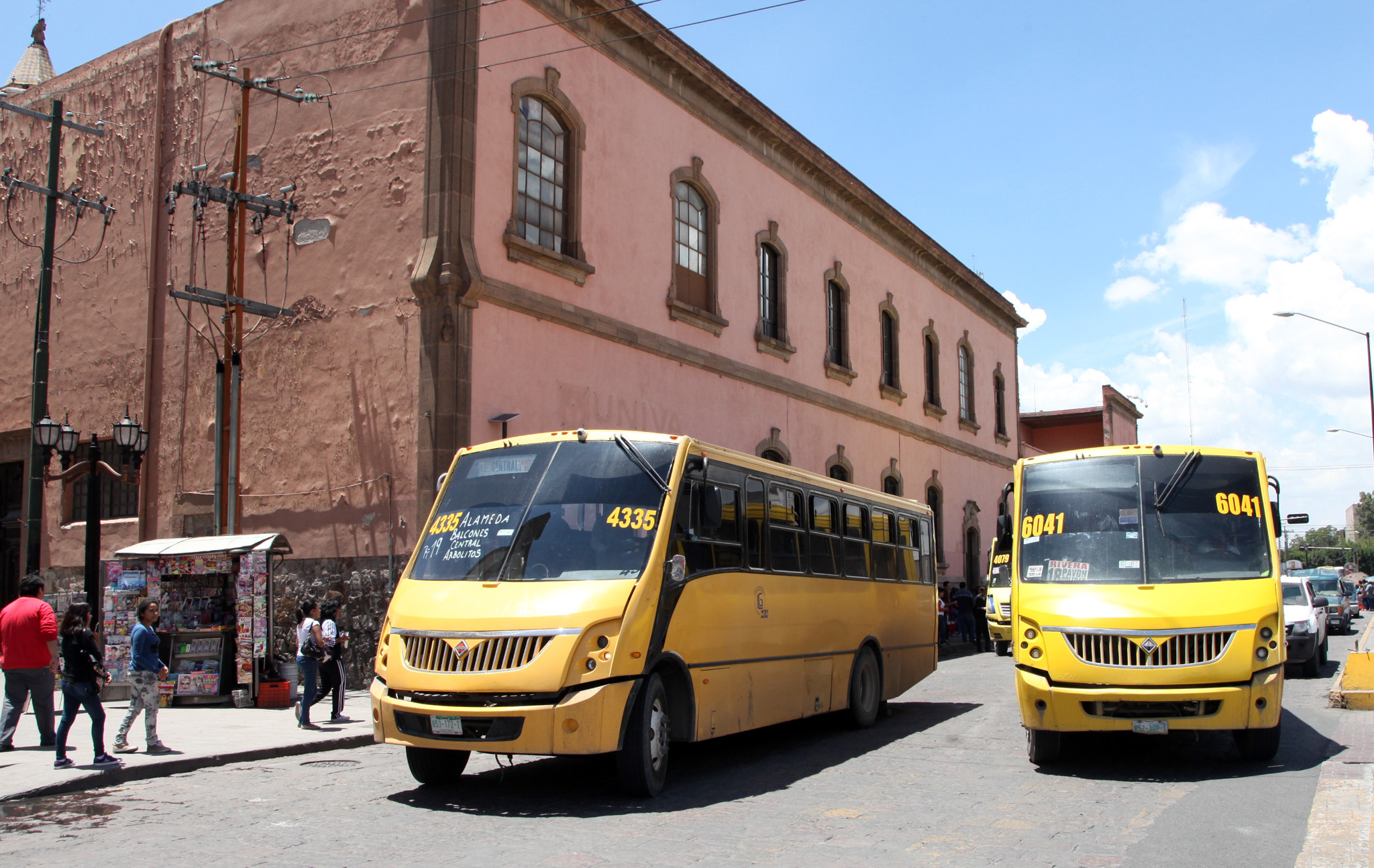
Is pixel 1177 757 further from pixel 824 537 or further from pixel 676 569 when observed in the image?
pixel 676 569

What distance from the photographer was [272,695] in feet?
49.5

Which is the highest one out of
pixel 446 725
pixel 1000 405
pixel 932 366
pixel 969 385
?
pixel 932 366

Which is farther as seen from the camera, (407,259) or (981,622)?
(981,622)

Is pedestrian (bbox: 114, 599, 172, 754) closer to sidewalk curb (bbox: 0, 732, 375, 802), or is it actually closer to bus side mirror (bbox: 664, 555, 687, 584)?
sidewalk curb (bbox: 0, 732, 375, 802)

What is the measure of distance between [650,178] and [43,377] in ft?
34.5

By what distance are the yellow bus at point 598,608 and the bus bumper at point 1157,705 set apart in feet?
8.31

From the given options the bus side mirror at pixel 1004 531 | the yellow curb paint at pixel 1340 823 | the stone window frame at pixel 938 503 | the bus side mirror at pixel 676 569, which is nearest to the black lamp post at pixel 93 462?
the bus side mirror at pixel 676 569

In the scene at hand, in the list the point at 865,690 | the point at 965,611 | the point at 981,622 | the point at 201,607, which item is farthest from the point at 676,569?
the point at 965,611

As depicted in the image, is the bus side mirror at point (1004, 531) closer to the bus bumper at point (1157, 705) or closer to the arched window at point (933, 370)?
the bus bumper at point (1157, 705)

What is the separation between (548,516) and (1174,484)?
5540mm

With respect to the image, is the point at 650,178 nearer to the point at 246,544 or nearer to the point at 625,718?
the point at 246,544

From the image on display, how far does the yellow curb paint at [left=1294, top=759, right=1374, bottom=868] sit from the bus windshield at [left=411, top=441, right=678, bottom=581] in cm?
462

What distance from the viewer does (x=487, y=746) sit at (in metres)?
8.12

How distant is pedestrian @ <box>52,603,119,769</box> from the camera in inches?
392
